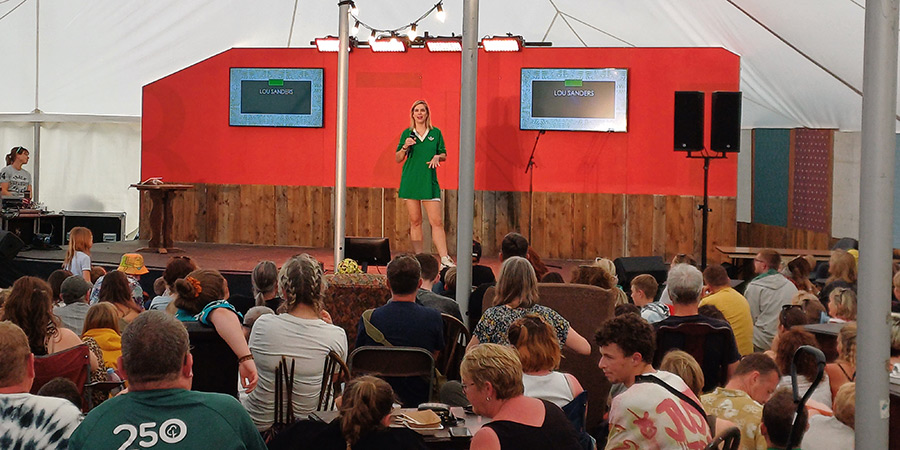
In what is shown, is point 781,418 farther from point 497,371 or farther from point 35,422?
point 35,422

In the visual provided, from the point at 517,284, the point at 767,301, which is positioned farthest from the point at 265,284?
the point at 767,301

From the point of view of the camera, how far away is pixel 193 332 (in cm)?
446

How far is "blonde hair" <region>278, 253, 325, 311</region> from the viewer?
4.14m

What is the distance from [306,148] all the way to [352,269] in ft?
19.0

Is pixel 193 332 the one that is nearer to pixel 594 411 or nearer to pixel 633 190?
pixel 594 411

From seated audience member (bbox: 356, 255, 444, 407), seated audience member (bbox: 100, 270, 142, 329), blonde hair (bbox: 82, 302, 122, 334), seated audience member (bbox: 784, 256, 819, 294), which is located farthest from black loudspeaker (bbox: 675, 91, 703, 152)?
blonde hair (bbox: 82, 302, 122, 334)

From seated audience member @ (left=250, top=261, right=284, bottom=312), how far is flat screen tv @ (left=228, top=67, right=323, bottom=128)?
726 cm

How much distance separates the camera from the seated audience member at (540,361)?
12.6 ft

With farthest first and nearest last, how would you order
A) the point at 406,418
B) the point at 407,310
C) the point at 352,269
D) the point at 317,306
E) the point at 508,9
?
1. the point at 508,9
2. the point at 352,269
3. the point at 407,310
4. the point at 317,306
5. the point at 406,418

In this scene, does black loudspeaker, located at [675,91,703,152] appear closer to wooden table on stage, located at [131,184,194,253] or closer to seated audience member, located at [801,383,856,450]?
wooden table on stage, located at [131,184,194,253]

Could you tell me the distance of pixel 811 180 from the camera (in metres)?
12.0

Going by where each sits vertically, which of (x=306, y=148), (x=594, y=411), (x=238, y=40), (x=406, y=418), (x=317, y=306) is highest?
(x=238, y=40)

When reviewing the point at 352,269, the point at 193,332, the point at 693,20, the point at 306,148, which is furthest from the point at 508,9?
the point at 193,332

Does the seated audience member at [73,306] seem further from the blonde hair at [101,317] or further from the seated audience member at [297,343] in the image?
the seated audience member at [297,343]
